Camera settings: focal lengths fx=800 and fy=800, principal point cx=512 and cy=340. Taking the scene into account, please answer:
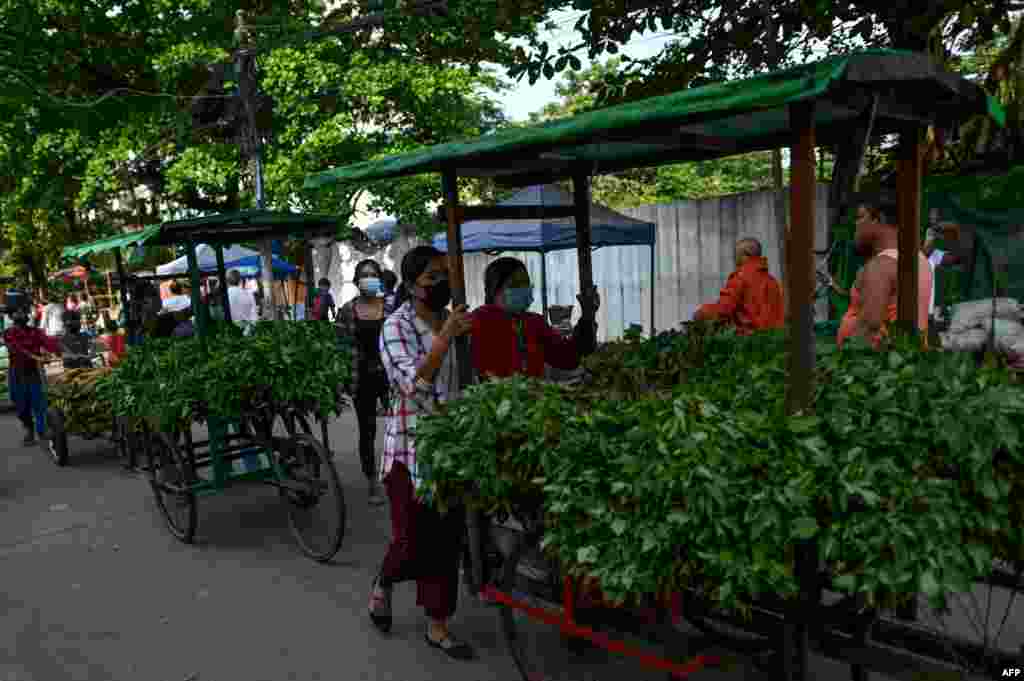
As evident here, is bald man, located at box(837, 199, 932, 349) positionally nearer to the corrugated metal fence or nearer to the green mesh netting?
the green mesh netting

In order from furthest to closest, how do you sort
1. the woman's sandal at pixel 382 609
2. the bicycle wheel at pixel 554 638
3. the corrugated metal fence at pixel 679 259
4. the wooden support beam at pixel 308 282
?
the corrugated metal fence at pixel 679 259
the wooden support beam at pixel 308 282
the woman's sandal at pixel 382 609
the bicycle wheel at pixel 554 638

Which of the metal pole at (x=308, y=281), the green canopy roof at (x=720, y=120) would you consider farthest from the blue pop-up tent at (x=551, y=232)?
the green canopy roof at (x=720, y=120)

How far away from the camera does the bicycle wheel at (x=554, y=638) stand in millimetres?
3143

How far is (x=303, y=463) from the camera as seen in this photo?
568cm

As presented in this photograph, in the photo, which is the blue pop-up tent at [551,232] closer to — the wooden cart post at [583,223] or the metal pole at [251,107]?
the metal pole at [251,107]

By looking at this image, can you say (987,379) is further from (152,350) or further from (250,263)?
(250,263)

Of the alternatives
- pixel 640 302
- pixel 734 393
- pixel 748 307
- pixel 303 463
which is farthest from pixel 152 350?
pixel 640 302

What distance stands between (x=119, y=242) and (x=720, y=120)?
507cm

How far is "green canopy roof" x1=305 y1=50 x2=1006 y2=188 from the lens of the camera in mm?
2396

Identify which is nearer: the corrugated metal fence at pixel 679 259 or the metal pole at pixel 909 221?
the metal pole at pixel 909 221

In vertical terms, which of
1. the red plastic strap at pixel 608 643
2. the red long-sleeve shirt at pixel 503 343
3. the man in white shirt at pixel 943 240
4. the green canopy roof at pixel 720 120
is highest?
the green canopy roof at pixel 720 120

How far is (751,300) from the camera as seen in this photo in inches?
241

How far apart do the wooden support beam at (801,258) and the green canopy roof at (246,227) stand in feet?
14.5

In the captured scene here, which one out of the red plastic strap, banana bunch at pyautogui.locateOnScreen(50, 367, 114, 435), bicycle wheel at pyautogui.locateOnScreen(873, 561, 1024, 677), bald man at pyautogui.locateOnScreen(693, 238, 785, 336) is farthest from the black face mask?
banana bunch at pyautogui.locateOnScreen(50, 367, 114, 435)
